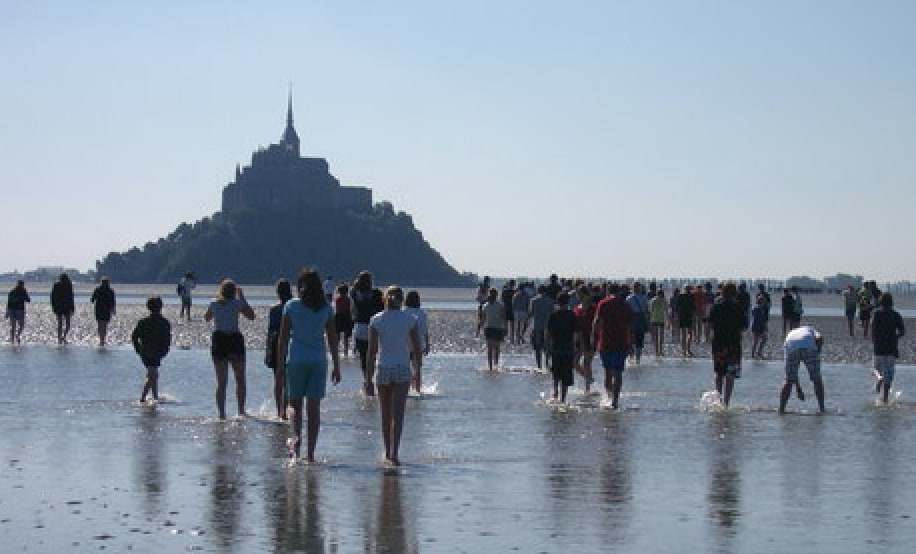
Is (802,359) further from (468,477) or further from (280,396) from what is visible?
(468,477)

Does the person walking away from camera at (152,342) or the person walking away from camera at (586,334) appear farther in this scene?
the person walking away from camera at (586,334)

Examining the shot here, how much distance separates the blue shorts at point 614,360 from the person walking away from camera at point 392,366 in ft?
20.3

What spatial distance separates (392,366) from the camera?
14.2m

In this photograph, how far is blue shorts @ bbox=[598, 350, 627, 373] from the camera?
20.3 m

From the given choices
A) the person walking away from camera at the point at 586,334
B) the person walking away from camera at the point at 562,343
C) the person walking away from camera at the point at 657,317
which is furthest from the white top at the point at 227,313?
the person walking away from camera at the point at 657,317

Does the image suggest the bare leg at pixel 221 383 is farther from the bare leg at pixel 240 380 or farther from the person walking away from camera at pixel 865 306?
the person walking away from camera at pixel 865 306

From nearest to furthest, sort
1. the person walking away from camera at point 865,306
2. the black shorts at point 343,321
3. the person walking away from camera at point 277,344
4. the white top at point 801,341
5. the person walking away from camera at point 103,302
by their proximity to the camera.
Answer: the person walking away from camera at point 277,344
the white top at point 801,341
the black shorts at point 343,321
the person walking away from camera at point 103,302
the person walking away from camera at point 865,306

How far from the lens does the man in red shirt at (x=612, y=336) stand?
20.5m

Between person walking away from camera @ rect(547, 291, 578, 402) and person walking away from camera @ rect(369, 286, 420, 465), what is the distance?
6.44 meters

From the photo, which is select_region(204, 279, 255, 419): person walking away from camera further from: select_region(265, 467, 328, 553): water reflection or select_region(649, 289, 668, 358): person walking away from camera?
select_region(649, 289, 668, 358): person walking away from camera

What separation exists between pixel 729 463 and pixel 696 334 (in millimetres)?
27083

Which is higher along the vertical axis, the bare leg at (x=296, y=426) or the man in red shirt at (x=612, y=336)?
the man in red shirt at (x=612, y=336)

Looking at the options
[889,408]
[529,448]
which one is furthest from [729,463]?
[889,408]

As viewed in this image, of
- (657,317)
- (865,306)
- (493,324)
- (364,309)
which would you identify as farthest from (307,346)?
(865,306)
